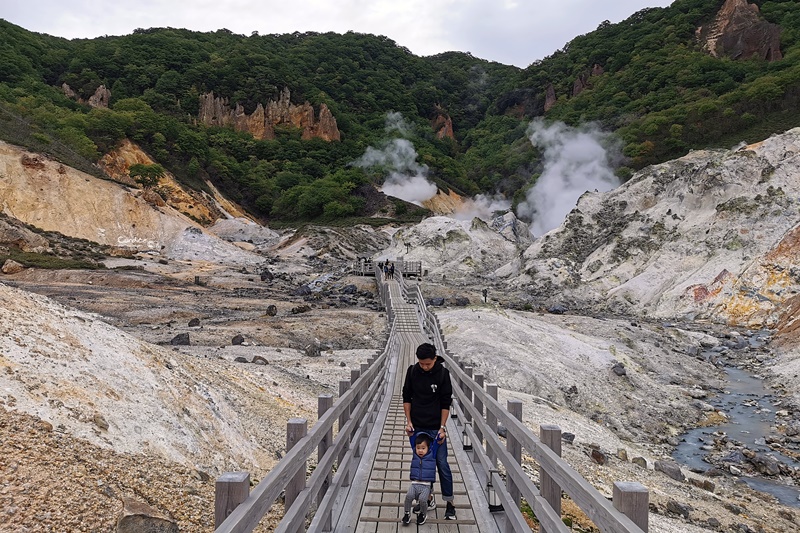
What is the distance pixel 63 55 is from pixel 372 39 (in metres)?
95.4

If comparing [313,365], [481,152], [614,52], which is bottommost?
[313,365]

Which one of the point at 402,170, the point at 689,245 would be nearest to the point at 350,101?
the point at 402,170

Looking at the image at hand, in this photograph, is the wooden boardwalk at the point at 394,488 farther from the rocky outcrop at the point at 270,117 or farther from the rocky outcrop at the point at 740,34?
the rocky outcrop at the point at 270,117

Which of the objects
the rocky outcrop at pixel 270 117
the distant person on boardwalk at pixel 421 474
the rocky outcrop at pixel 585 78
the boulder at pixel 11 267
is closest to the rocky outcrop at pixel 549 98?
the rocky outcrop at pixel 585 78

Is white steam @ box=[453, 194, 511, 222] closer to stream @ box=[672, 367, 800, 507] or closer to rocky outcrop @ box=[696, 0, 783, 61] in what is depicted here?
rocky outcrop @ box=[696, 0, 783, 61]

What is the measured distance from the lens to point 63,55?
289 ft

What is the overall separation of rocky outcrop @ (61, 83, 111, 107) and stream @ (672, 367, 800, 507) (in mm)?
95102

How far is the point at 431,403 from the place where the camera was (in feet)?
15.1

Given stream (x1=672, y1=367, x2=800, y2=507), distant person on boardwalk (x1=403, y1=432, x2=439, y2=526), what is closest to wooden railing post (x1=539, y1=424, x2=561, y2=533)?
distant person on boardwalk (x1=403, y1=432, x2=439, y2=526)

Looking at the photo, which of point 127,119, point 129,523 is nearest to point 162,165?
point 127,119

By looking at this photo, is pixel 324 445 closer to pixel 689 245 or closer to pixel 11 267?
pixel 11 267

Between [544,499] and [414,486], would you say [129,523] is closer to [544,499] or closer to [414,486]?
[414,486]

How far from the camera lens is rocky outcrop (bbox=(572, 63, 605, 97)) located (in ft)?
369

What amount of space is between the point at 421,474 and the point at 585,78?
12653cm
